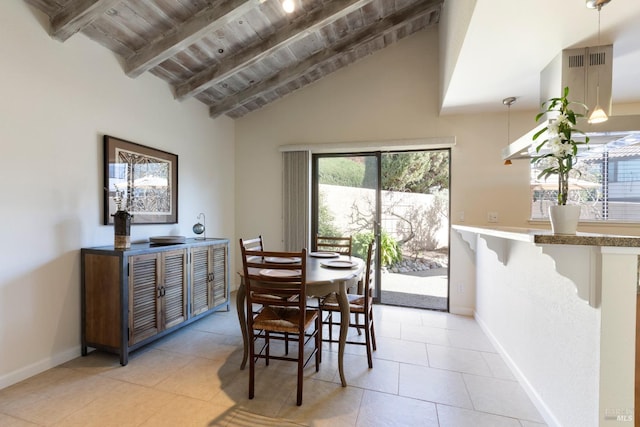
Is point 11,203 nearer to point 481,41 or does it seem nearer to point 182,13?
point 182,13

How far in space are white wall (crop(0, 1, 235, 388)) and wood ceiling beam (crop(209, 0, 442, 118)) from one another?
116 cm

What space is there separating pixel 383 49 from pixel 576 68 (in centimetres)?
231

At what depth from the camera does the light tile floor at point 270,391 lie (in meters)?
1.71

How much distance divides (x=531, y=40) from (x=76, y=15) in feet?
10.6

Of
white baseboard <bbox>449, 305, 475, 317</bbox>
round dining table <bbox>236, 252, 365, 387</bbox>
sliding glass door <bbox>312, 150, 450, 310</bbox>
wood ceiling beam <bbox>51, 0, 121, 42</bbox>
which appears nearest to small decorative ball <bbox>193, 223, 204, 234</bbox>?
sliding glass door <bbox>312, 150, 450, 310</bbox>

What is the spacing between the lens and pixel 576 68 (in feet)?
6.68

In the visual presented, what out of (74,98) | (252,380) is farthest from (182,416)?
(74,98)

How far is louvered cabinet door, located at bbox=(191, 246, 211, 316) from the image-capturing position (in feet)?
9.84

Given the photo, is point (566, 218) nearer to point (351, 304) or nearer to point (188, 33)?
point (351, 304)

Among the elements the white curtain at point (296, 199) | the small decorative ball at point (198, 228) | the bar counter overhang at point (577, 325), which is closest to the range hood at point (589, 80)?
the bar counter overhang at point (577, 325)

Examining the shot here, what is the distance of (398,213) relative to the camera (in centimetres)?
389

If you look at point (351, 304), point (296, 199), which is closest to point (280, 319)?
point (351, 304)

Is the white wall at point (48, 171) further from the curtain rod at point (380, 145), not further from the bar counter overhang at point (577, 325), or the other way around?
the bar counter overhang at point (577, 325)

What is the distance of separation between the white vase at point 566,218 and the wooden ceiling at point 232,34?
2306mm
